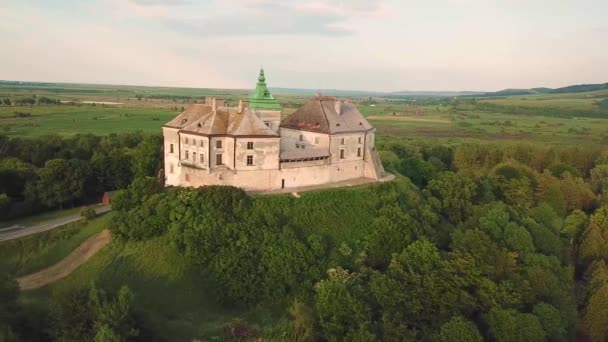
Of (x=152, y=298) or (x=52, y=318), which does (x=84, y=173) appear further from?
(x=52, y=318)

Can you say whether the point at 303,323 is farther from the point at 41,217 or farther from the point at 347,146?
the point at 41,217

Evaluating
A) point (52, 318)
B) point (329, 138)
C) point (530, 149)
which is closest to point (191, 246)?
point (52, 318)

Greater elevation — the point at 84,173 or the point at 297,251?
the point at 84,173

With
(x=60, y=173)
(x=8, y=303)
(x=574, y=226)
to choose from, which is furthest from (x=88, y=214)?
(x=574, y=226)

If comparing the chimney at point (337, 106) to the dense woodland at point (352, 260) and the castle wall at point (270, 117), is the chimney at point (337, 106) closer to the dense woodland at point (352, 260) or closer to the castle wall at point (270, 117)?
the castle wall at point (270, 117)

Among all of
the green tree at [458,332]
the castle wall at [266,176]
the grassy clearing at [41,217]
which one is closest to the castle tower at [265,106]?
the castle wall at [266,176]

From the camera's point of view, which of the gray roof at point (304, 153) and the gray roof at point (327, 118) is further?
the gray roof at point (327, 118)
